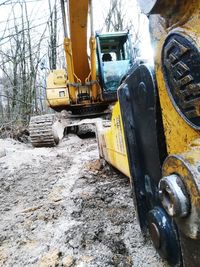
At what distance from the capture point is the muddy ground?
4.65 ft

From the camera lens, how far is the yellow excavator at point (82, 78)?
18.9 ft

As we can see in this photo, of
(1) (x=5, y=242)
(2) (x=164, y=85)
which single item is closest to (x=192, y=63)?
(2) (x=164, y=85)

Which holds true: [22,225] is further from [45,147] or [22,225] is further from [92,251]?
[45,147]

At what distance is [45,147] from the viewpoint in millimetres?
5855

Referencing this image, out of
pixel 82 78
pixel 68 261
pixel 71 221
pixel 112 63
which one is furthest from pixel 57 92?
pixel 68 261

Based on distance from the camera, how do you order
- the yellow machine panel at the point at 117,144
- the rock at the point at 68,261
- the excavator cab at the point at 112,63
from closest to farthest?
the rock at the point at 68,261 < the yellow machine panel at the point at 117,144 < the excavator cab at the point at 112,63

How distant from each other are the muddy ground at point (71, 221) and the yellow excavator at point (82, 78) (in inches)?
107

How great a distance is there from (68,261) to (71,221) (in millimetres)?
475

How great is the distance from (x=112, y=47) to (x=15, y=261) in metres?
6.40

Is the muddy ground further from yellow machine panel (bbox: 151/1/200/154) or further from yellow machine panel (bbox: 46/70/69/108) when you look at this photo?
yellow machine panel (bbox: 46/70/69/108)

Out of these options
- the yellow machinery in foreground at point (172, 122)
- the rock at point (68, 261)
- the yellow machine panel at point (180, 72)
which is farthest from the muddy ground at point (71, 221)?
the yellow machine panel at point (180, 72)

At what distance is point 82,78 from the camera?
6602mm

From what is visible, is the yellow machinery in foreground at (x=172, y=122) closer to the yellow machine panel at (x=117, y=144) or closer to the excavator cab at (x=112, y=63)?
the yellow machine panel at (x=117, y=144)

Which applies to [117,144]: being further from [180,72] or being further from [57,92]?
[57,92]
